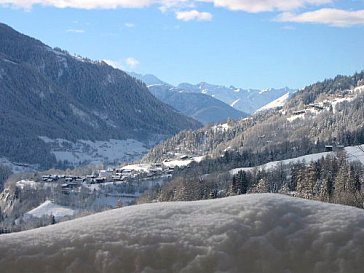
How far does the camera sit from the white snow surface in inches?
6451

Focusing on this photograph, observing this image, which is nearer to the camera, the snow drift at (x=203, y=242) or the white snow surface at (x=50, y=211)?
the snow drift at (x=203, y=242)

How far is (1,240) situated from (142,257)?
1.32 meters

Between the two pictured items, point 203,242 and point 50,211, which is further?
point 50,211

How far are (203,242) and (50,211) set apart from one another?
17004 cm

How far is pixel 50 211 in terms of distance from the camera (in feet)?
560

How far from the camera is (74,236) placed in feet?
19.0

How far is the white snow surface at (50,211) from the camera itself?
164m

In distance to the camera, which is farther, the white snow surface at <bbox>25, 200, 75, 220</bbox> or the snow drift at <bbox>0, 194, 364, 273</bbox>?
the white snow surface at <bbox>25, 200, 75, 220</bbox>

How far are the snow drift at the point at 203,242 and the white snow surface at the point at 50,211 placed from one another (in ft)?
504

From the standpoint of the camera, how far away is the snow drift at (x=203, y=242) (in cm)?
557

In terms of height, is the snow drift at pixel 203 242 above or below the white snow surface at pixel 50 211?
above

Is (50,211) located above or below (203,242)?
below

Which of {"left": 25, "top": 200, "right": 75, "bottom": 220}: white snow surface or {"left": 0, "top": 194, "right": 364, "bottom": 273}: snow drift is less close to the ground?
{"left": 0, "top": 194, "right": 364, "bottom": 273}: snow drift

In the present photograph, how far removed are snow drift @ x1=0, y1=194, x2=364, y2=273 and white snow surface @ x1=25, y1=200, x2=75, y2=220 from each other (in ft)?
504
